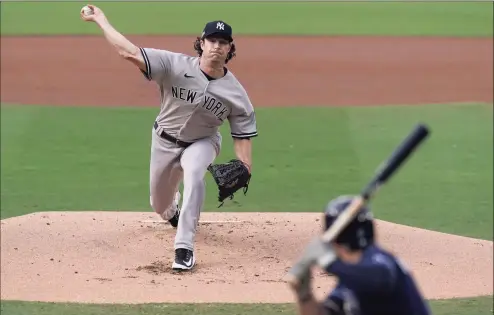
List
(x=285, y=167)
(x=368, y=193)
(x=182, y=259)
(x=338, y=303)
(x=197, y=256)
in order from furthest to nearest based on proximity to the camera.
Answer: (x=285, y=167), (x=197, y=256), (x=182, y=259), (x=338, y=303), (x=368, y=193)

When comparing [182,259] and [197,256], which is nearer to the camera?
[182,259]

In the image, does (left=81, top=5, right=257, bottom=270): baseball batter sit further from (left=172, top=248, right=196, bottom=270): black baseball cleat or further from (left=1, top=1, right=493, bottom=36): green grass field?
(left=1, top=1, right=493, bottom=36): green grass field

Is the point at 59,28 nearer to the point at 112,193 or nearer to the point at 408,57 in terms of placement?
the point at 408,57

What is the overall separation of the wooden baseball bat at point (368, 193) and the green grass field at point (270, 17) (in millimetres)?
22491

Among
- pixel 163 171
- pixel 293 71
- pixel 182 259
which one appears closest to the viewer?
pixel 182 259

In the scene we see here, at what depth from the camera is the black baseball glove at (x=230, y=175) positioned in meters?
7.93

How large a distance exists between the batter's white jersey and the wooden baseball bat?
409 centimetres

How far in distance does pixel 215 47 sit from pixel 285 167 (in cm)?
483

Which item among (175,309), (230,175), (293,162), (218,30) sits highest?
(293,162)

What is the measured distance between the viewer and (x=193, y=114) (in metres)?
7.89

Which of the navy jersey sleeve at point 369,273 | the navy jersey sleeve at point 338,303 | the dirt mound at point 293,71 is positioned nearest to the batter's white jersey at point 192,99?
the navy jersey sleeve at point 338,303

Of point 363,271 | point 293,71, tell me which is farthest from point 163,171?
point 293,71

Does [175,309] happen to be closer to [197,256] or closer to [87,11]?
[197,256]

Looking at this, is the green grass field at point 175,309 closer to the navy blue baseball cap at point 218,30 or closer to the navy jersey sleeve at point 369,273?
the navy blue baseball cap at point 218,30
